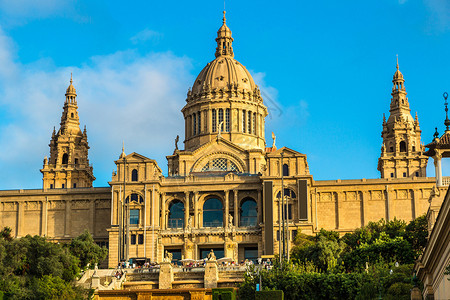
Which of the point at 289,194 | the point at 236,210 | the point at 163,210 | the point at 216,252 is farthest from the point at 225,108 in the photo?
the point at 216,252

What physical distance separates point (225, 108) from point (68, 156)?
74.4 ft

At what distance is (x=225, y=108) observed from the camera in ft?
393

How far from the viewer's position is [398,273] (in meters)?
64.6

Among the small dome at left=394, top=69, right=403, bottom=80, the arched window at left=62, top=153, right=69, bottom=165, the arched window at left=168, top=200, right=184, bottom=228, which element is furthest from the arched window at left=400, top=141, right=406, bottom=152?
the arched window at left=62, top=153, right=69, bottom=165

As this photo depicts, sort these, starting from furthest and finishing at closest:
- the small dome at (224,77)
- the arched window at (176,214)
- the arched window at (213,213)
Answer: the small dome at (224,77), the arched window at (176,214), the arched window at (213,213)

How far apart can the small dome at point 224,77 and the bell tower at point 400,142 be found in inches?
747

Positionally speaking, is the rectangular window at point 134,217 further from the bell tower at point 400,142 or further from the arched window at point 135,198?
the bell tower at point 400,142

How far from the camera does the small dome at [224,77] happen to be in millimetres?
121562

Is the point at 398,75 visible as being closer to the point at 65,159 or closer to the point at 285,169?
the point at 285,169

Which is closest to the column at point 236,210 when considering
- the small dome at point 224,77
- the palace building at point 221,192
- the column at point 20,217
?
the palace building at point 221,192

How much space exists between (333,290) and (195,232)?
37252 mm

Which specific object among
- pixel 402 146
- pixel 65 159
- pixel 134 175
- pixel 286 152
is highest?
pixel 402 146

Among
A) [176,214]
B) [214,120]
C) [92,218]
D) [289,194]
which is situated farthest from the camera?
[214,120]

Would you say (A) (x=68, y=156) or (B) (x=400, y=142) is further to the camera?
(A) (x=68, y=156)
